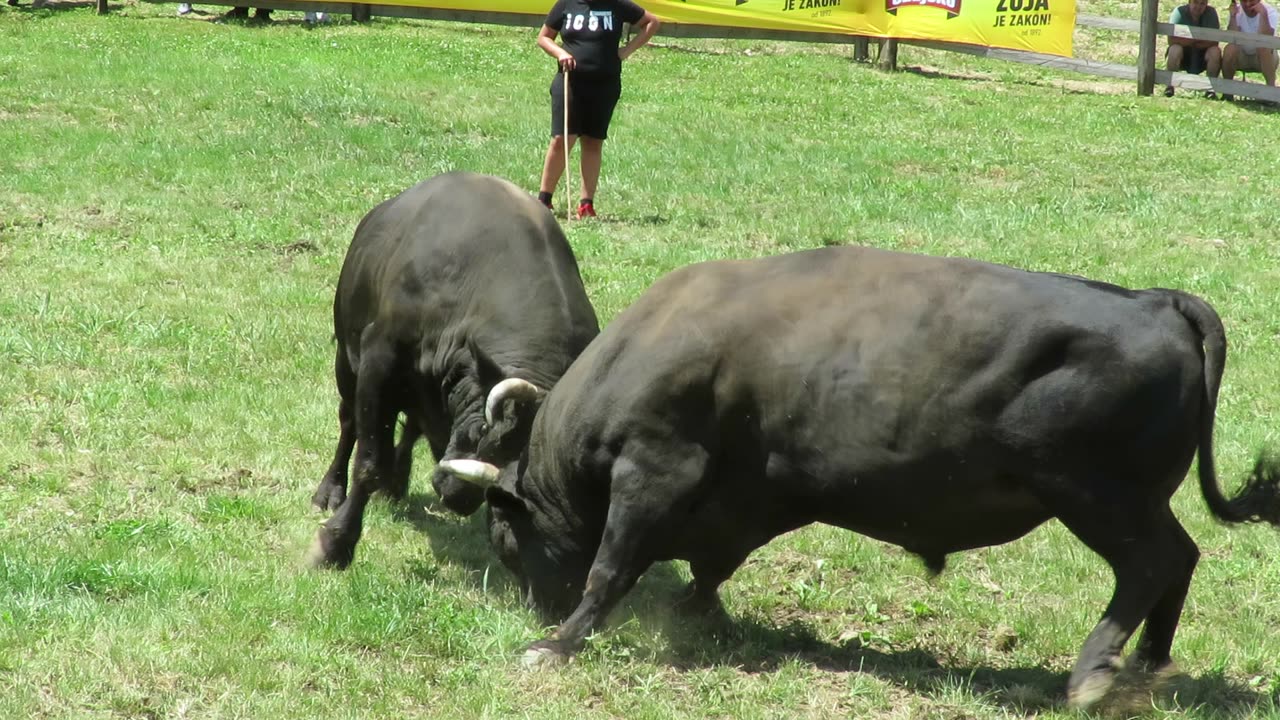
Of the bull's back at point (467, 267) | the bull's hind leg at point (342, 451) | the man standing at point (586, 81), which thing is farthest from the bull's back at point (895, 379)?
the man standing at point (586, 81)

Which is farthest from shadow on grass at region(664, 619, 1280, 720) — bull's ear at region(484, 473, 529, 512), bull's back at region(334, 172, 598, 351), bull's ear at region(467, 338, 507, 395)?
bull's back at region(334, 172, 598, 351)

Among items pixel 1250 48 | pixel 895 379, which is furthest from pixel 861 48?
pixel 895 379

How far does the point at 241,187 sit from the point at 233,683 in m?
8.72

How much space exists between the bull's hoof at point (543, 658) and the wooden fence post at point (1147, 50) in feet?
63.4

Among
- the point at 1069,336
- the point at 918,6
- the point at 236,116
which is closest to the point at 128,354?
the point at 1069,336

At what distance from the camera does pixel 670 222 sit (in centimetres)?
1272

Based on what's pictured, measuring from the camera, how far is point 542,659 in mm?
5375

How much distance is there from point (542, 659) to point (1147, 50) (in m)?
19.5

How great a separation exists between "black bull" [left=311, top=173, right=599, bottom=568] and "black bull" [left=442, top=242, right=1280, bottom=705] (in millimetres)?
320

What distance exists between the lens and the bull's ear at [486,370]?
20.1 ft

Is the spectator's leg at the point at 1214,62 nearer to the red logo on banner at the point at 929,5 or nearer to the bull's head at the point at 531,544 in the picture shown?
the red logo on banner at the point at 929,5

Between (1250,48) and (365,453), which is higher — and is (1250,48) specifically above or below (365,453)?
above

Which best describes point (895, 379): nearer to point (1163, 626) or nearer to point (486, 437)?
point (1163, 626)

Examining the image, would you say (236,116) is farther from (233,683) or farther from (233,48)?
(233,683)
